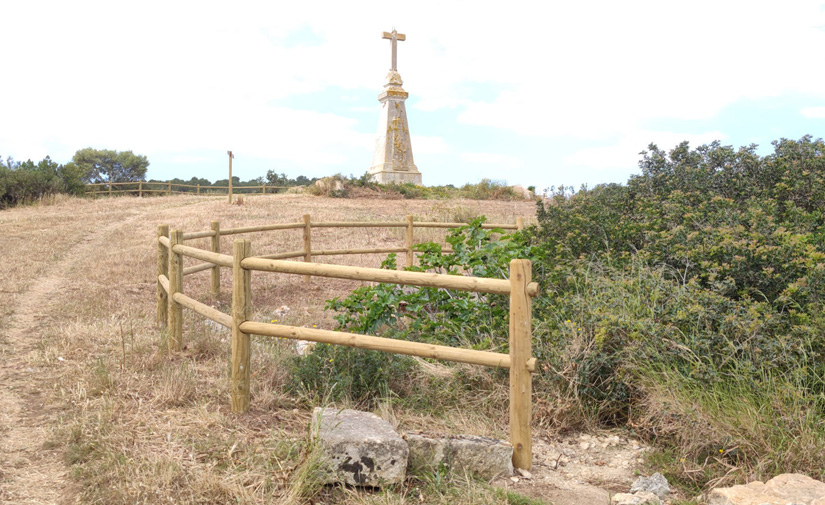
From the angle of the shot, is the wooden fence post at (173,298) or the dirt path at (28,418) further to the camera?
the wooden fence post at (173,298)

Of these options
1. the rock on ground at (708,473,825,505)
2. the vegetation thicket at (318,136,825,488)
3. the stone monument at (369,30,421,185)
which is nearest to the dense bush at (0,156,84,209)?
the stone monument at (369,30,421,185)

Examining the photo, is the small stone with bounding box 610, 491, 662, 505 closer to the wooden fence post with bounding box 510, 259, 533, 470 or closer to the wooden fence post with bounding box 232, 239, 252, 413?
the wooden fence post with bounding box 510, 259, 533, 470

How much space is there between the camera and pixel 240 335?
414 cm

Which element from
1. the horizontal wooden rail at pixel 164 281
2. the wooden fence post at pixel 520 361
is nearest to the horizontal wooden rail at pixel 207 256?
the horizontal wooden rail at pixel 164 281

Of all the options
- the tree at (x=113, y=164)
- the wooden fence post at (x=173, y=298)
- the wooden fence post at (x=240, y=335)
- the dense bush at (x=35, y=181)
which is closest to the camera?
the wooden fence post at (x=240, y=335)

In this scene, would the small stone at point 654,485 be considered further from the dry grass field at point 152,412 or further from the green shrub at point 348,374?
the green shrub at point 348,374

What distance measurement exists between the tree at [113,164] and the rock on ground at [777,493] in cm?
4812

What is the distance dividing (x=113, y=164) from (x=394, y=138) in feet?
98.7

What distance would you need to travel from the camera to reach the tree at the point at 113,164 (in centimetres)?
4584

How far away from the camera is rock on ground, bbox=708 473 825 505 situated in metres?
2.95

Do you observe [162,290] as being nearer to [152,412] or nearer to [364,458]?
[152,412]

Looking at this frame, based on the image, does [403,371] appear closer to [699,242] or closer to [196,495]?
[196,495]

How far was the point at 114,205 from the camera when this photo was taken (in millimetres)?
23766

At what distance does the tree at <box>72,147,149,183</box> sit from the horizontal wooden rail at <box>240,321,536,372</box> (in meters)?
46.1
